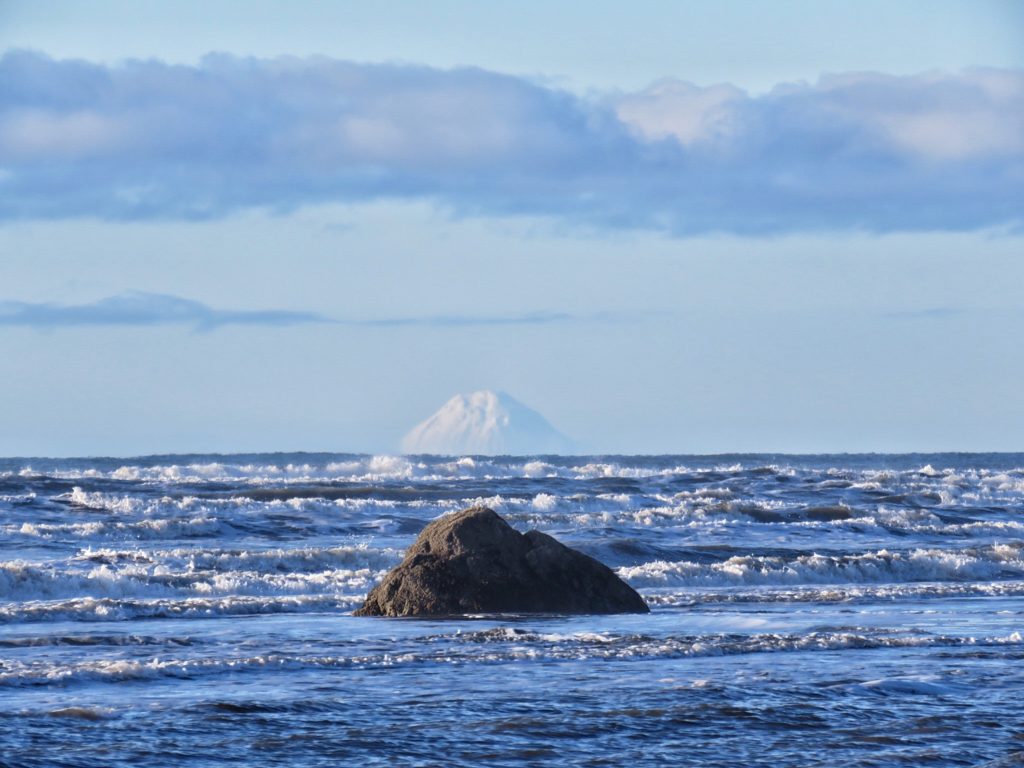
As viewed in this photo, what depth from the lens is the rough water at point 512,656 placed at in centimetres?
868

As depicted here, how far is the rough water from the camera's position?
28.5ft

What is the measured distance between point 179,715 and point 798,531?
72.3 ft

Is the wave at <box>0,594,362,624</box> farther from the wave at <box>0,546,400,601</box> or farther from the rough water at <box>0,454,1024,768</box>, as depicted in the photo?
the wave at <box>0,546,400,601</box>

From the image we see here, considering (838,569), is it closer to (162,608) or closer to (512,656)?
(162,608)

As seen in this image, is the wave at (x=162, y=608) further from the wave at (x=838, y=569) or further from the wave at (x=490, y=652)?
the wave at (x=838, y=569)

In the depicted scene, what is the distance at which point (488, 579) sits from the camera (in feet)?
53.7

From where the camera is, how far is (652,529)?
28.5 m

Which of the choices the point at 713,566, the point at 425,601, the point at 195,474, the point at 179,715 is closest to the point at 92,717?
the point at 179,715

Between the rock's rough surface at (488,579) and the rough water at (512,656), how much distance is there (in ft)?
2.26

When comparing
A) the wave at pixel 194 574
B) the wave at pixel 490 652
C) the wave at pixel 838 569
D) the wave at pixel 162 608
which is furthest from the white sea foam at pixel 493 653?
the wave at pixel 838 569

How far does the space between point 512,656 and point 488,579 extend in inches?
161

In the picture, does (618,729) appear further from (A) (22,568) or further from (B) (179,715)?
(A) (22,568)

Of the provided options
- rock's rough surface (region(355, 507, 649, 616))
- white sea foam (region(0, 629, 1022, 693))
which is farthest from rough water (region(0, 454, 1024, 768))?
rock's rough surface (region(355, 507, 649, 616))

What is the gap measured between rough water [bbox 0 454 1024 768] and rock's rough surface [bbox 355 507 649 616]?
690 mm
